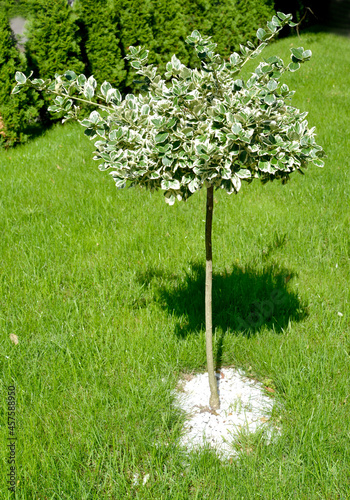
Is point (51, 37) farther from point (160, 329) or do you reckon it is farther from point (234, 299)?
point (160, 329)

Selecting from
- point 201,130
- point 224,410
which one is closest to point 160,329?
point 224,410

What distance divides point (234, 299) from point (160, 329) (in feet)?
2.13

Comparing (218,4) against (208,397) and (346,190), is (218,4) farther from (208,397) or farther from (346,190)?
(208,397)

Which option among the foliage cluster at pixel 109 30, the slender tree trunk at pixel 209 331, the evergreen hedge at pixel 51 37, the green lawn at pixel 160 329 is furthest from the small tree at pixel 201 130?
the evergreen hedge at pixel 51 37

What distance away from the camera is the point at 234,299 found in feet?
11.2

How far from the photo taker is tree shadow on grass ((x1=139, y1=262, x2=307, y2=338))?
316cm

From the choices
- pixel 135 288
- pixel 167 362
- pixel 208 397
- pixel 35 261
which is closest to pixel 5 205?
pixel 35 261

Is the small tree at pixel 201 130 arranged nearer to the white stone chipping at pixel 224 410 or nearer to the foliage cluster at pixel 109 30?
the white stone chipping at pixel 224 410

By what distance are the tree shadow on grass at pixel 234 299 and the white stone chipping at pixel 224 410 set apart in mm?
338

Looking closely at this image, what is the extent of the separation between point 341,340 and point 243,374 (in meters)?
0.68

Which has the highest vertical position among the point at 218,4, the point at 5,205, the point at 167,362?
the point at 218,4

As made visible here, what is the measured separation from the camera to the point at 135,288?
351cm

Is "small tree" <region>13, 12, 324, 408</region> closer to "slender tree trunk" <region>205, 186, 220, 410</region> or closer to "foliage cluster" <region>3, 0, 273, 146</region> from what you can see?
"slender tree trunk" <region>205, 186, 220, 410</region>

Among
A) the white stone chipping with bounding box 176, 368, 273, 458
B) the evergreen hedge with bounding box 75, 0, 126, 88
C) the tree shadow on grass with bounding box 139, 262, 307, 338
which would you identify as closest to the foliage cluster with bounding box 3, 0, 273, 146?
the evergreen hedge with bounding box 75, 0, 126, 88
